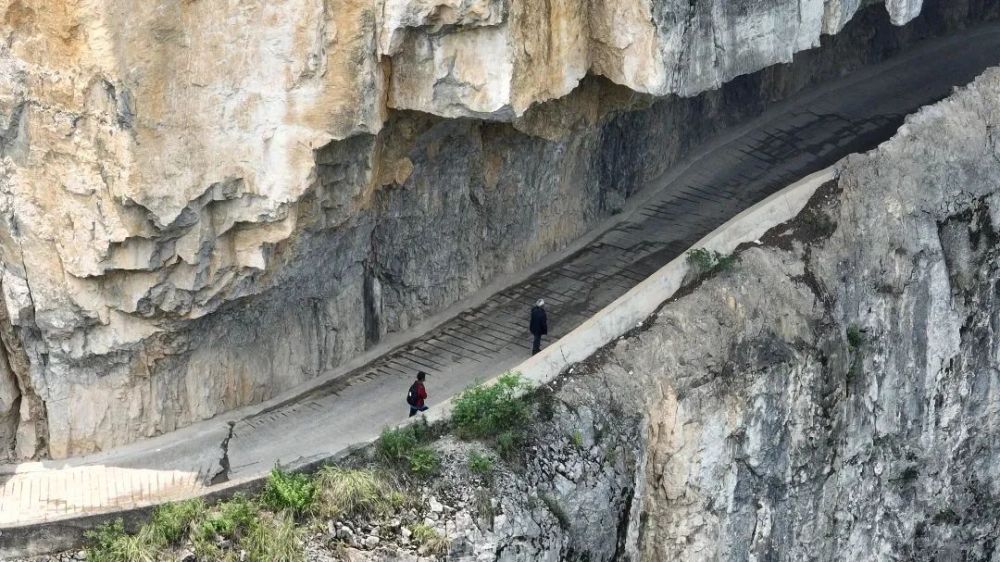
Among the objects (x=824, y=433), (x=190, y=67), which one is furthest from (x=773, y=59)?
(x=190, y=67)

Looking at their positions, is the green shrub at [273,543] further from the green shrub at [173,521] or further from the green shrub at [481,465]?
the green shrub at [481,465]

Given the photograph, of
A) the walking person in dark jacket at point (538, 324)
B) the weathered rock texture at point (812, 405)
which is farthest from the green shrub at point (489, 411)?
the walking person in dark jacket at point (538, 324)

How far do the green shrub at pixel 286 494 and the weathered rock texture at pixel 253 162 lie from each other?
106 inches

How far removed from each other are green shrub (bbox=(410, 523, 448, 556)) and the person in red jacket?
7.35 feet

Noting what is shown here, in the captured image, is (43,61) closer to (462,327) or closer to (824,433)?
(462,327)

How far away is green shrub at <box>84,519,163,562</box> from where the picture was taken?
68.9 ft

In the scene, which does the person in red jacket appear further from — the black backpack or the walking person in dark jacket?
the walking person in dark jacket

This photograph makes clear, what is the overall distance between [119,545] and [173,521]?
679mm

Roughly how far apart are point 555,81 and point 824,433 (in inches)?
262

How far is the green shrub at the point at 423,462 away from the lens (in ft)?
73.8

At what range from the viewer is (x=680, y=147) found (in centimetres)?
3133

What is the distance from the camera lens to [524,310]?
2709 centimetres

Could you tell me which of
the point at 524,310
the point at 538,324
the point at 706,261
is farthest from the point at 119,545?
the point at 706,261

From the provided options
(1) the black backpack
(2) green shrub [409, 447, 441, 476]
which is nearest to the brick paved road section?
(1) the black backpack
